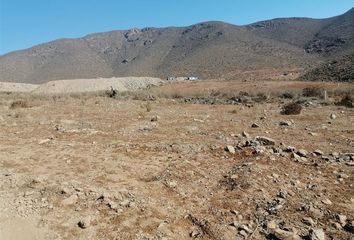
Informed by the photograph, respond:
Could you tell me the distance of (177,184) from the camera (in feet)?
23.0

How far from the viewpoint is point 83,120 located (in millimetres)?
14750

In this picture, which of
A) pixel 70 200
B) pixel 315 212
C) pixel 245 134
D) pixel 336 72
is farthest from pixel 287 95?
pixel 70 200

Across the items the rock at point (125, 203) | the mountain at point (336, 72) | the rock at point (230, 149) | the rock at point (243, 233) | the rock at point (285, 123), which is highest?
the rock at point (125, 203)

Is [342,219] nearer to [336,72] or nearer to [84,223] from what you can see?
[84,223]

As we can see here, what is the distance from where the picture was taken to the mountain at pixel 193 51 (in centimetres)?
7988

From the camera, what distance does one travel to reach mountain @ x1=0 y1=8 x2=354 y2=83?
262 ft

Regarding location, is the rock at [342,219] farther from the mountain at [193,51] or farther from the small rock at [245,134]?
the mountain at [193,51]

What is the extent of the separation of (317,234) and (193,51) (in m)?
93.3

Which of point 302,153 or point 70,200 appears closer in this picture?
point 70,200

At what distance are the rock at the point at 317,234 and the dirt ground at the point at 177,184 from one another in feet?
0.05

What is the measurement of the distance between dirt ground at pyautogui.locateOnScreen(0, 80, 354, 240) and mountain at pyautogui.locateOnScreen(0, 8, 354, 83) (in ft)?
211

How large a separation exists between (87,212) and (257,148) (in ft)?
13.9

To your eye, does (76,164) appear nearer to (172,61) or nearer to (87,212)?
(87,212)

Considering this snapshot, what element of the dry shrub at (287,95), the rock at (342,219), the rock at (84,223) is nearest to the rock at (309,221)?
the rock at (342,219)
